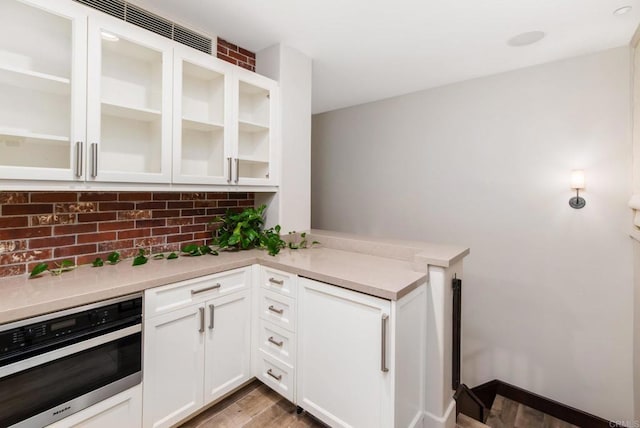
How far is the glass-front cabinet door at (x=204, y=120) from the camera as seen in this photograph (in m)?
1.85

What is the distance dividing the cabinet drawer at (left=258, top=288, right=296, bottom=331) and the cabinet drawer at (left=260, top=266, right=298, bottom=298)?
0.03 m

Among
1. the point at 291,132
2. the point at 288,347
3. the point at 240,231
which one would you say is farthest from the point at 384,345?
the point at 291,132

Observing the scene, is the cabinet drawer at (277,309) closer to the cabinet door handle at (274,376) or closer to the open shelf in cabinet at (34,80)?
the cabinet door handle at (274,376)

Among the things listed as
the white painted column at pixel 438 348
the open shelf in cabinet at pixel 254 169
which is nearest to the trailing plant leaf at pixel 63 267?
the open shelf in cabinet at pixel 254 169

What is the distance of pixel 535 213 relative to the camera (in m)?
2.59

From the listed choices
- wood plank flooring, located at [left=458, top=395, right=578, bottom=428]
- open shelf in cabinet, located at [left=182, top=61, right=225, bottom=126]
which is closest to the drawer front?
open shelf in cabinet, located at [left=182, top=61, right=225, bottom=126]

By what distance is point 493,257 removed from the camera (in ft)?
9.21

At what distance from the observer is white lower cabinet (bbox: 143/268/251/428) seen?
58.1 inches

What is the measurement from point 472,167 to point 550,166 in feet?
2.06

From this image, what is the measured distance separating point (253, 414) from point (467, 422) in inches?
54.5

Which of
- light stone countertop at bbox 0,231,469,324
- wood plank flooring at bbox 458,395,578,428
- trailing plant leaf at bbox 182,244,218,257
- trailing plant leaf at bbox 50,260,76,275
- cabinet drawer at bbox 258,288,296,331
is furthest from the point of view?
wood plank flooring at bbox 458,395,578,428

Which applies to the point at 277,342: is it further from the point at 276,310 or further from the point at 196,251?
the point at 196,251

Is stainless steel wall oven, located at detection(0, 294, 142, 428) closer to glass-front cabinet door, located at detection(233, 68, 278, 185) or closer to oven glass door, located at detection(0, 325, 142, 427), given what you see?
oven glass door, located at detection(0, 325, 142, 427)

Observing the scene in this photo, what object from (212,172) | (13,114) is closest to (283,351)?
(212,172)
